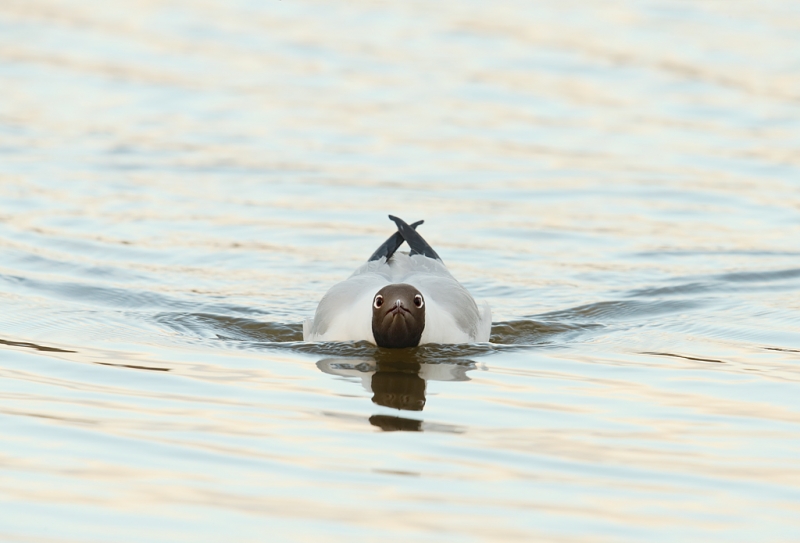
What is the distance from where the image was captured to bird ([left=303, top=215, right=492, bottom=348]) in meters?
8.49

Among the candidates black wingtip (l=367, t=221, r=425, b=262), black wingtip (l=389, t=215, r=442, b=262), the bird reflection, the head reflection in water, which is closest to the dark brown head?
the bird reflection

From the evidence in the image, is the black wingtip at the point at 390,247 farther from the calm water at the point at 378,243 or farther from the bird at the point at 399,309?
the calm water at the point at 378,243

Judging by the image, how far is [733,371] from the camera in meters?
8.11

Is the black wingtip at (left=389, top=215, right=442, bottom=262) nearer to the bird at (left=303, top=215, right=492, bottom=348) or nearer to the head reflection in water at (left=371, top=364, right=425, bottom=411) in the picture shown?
the bird at (left=303, top=215, right=492, bottom=348)

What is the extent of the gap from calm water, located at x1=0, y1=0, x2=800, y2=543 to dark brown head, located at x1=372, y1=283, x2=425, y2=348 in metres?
0.21

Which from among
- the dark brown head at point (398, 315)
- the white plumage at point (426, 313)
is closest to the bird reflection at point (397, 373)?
the dark brown head at point (398, 315)

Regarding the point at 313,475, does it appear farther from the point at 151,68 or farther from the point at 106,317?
the point at 151,68

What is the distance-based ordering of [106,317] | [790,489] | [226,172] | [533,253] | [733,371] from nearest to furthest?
[790,489] < [733,371] < [106,317] < [533,253] < [226,172]

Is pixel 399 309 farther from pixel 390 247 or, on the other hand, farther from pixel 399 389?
pixel 390 247

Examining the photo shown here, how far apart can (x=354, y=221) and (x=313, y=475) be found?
25.7 ft

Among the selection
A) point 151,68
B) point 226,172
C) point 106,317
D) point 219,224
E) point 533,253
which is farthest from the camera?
point 151,68

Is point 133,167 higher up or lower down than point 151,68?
lower down

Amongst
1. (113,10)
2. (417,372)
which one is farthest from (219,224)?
(113,10)

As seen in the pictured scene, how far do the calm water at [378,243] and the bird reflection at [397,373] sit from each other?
3 centimetres
